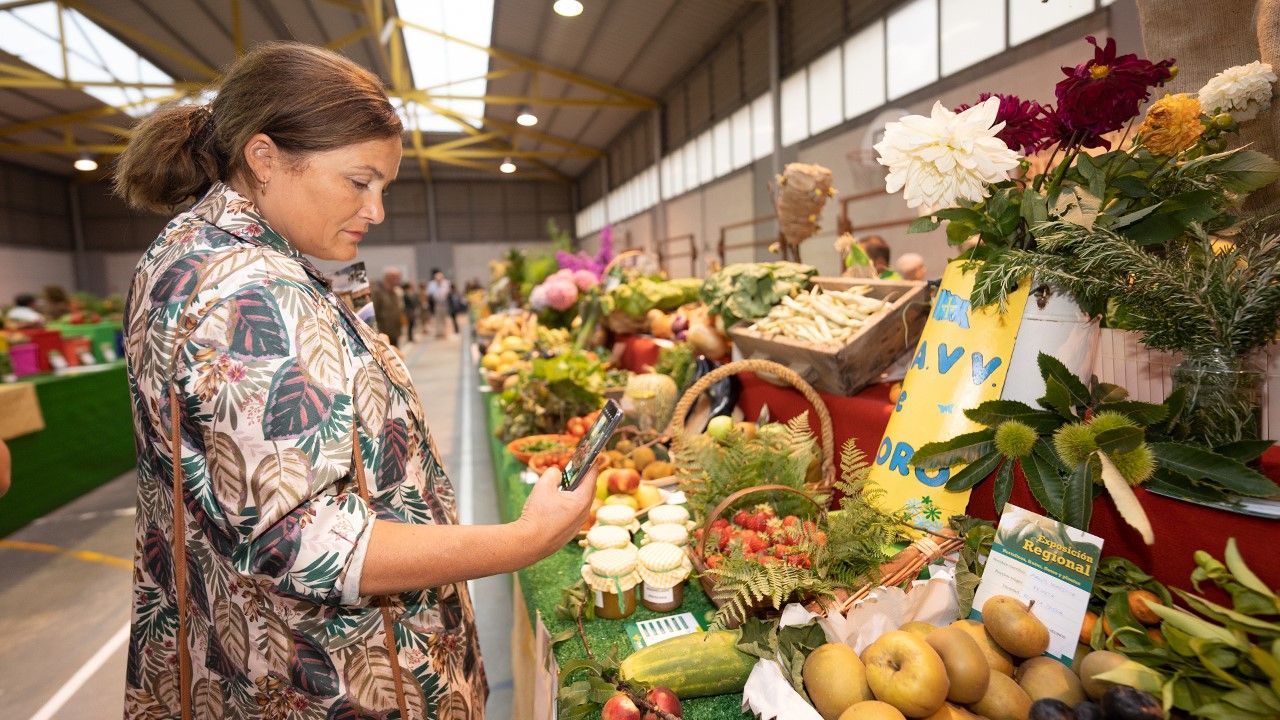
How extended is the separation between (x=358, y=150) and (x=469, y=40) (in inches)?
557

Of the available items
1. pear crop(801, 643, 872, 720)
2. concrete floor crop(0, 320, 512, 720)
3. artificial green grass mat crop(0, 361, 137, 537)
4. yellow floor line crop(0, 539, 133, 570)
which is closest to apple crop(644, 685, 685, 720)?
pear crop(801, 643, 872, 720)

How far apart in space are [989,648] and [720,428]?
1.05 metres

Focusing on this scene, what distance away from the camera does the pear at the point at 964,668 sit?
86cm

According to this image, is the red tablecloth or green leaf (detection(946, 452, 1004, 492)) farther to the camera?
green leaf (detection(946, 452, 1004, 492))

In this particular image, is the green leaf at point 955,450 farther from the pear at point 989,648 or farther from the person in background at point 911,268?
the person in background at point 911,268

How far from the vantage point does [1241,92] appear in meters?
1.04

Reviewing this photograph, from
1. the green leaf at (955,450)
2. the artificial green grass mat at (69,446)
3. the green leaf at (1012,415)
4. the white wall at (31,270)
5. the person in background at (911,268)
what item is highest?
the white wall at (31,270)

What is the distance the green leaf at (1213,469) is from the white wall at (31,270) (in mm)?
24490

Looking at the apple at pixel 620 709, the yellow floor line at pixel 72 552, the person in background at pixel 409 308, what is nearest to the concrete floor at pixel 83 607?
the yellow floor line at pixel 72 552

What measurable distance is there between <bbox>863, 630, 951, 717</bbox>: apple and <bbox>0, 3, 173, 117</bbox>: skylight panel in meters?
13.7

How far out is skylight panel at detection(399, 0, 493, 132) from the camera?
1155cm

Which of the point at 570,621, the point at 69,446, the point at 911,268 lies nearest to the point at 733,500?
the point at 570,621

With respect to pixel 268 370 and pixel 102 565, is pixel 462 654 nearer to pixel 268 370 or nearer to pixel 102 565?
pixel 268 370

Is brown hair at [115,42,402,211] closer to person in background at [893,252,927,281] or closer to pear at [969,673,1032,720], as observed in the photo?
pear at [969,673,1032,720]
